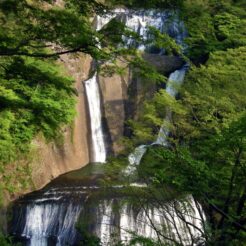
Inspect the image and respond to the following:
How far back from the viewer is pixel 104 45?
17.3 feet

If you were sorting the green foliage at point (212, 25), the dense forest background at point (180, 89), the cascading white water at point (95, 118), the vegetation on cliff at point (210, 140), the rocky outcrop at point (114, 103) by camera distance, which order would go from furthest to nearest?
the rocky outcrop at point (114, 103) → the cascading white water at point (95, 118) → the vegetation on cliff at point (210, 140) → the dense forest background at point (180, 89) → the green foliage at point (212, 25)

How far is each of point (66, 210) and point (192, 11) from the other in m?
9.35

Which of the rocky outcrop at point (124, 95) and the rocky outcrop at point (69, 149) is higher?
the rocky outcrop at point (124, 95)

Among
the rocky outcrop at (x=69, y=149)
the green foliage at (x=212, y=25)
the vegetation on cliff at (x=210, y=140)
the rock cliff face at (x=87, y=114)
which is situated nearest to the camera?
the green foliage at (x=212, y=25)

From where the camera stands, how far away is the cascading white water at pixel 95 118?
20.1 meters

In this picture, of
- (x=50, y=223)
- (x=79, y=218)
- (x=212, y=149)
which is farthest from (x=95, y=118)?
(x=212, y=149)

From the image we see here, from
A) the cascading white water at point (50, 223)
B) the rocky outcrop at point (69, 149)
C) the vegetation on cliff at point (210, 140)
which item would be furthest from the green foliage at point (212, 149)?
the rocky outcrop at point (69, 149)

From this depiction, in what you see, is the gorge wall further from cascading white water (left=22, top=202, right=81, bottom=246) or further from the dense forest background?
the dense forest background

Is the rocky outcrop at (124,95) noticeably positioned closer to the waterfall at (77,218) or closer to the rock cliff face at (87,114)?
the rock cliff face at (87,114)

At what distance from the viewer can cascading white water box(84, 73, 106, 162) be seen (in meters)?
20.1

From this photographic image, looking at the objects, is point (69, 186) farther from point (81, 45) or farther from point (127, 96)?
point (81, 45)

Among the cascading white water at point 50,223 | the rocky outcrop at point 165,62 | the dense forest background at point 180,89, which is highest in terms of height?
the rocky outcrop at point 165,62

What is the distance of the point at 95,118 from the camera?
20.8 m

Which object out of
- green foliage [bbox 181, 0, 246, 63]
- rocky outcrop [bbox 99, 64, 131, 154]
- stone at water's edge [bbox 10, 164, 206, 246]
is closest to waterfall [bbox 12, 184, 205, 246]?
→ stone at water's edge [bbox 10, 164, 206, 246]
